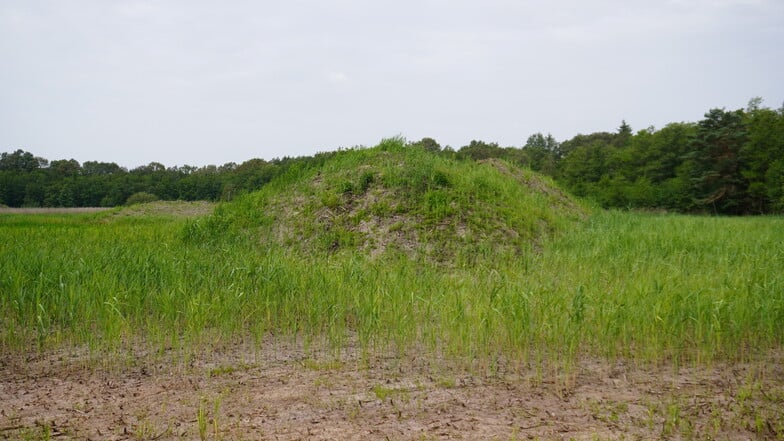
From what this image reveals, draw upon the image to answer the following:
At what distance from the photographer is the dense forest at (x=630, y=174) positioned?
108ft

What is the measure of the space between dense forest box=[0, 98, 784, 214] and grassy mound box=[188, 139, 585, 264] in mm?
1510

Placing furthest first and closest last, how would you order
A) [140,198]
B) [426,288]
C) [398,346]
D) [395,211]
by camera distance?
[140,198], [395,211], [426,288], [398,346]

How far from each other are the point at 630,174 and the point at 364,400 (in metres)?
46.1

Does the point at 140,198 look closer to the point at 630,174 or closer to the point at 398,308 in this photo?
the point at 630,174

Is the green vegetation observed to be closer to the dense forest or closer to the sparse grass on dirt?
the sparse grass on dirt

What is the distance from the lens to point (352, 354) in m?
5.89

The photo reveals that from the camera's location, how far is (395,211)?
12.2 m

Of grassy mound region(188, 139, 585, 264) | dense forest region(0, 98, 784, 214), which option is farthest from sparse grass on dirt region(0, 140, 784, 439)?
dense forest region(0, 98, 784, 214)

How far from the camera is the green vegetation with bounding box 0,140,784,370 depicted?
588 centimetres

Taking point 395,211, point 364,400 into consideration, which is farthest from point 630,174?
point 364,400

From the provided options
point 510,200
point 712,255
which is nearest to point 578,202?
point 510,200

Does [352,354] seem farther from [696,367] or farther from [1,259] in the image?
[1,259]

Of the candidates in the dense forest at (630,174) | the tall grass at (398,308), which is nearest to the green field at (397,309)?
the tall grass at (398,308)

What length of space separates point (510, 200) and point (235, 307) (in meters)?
8.71
